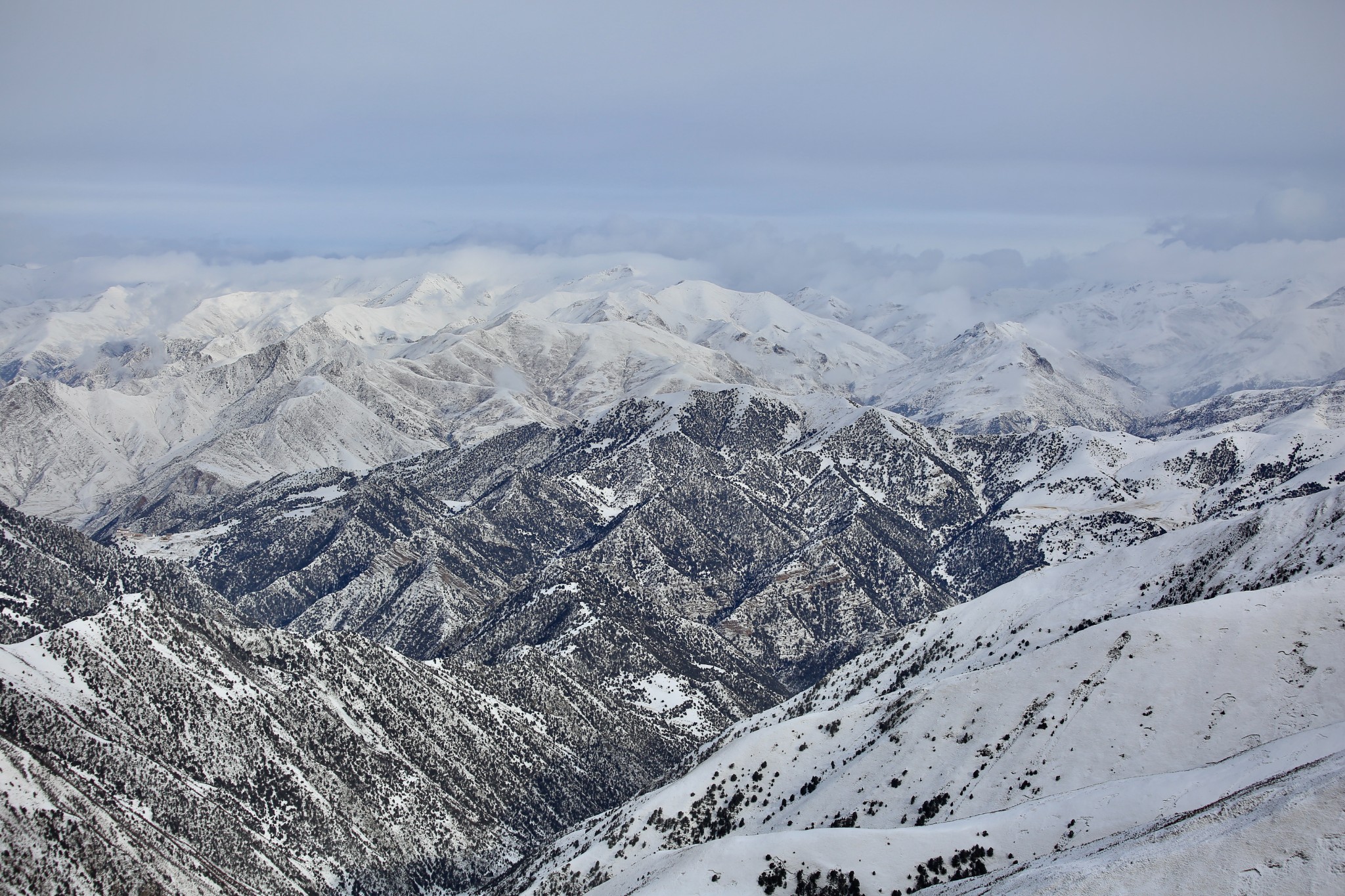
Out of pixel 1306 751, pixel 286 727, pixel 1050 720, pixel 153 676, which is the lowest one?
pixel 286 727

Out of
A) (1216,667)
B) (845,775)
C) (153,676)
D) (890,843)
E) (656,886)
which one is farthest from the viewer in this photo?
(153,676)

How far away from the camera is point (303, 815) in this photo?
593 ft

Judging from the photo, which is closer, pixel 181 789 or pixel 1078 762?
pixel 1078 762

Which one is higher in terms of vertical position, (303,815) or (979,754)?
A: (979,754)

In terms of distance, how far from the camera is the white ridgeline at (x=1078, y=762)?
2805 inches

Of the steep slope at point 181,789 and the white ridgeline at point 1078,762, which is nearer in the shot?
the white ridgeline at point 1078,762

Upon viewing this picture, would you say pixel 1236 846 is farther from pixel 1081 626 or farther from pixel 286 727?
pixel 286 727

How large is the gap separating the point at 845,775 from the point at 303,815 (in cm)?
9779

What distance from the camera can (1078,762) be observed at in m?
119

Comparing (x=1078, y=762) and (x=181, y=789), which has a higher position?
(x=1078, y=762)

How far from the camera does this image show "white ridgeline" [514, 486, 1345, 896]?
7125cm

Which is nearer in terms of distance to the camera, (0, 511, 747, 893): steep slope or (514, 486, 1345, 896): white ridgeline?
(514, 486, 1345, 896): white ridgeline

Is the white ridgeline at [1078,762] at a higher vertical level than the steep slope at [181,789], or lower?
higher

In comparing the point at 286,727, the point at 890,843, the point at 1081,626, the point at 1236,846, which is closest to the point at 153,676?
the point at 286,727
